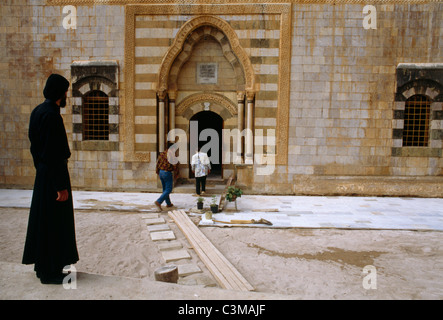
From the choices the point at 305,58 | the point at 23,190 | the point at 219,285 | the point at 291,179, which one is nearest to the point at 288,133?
the point at 291,179

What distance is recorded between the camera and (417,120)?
9.75 meters

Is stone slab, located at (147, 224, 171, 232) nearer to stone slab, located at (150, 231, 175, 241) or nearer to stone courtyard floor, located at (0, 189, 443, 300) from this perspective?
stone courtyard floor, located at (0, 189, 443, 300)

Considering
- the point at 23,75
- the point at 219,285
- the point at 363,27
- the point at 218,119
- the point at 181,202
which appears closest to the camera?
the point at 219,285

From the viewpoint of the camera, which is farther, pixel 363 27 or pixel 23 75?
pixel 23 75

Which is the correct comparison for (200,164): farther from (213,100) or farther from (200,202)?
(213,100)

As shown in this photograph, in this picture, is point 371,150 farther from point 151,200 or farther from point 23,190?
point 23,190

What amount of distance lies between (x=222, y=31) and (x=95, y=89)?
430 cm

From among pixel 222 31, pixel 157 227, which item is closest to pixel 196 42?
pixel 222 31

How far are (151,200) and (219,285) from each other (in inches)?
204

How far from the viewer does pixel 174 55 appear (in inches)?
377

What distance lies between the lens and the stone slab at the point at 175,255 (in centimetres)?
476

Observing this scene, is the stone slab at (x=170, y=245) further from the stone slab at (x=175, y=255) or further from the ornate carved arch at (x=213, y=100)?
the ornate carved arch at (x=213, y=100)

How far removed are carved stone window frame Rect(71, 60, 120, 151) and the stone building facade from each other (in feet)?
0.11

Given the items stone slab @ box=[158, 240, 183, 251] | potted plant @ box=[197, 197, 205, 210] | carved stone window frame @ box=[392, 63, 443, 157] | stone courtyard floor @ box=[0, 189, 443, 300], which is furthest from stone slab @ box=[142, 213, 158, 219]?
carved stone window frame @ box=[392, 63, 443, 157]
